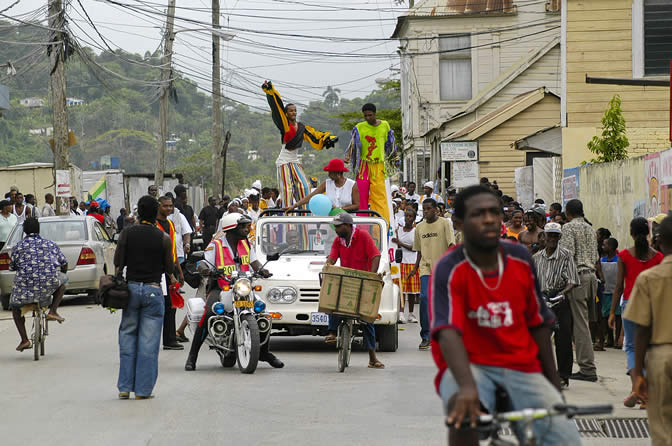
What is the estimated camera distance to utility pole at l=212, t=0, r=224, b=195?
3944cm

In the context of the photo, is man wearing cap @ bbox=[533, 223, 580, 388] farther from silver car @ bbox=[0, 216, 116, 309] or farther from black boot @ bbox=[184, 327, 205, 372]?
silver car @ bbox=[0, 216, 116, 309]

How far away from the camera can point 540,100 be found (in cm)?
3612

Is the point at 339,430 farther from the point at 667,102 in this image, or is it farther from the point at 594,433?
the point at 667,102

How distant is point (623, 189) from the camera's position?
1722 cm

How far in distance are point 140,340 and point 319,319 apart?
3.63m

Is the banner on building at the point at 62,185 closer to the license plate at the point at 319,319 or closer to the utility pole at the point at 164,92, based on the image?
the utility pole at the point at 164,92

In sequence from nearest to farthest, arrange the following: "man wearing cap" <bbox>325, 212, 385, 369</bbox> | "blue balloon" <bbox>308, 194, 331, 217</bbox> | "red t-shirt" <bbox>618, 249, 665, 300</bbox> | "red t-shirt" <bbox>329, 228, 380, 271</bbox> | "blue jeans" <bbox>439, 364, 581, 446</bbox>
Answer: "blue jeans" <bbox>439, 364, 581, 446</bbox>
"red t-shirt" <bbox>618, 249, 665, 300</bbox>
"man wearing cap" <bbox>325, 212, 385, 369</bbox>
"red t-shirt" <bbox>329, 228, 380, 271</bbox>
"blue balloon" <bbox>308, 194, 331, 217</bbox>

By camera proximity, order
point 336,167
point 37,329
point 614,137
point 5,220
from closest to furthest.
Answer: point 37,329
point 336,167
point 614,137
point 5,220

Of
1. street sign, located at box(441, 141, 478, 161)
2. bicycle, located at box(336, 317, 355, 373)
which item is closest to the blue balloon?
bicycle, located at box(336, 317, 355, 373)

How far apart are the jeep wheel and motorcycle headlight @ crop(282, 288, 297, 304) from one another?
1200mm

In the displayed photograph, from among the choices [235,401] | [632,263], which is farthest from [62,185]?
[632,263]

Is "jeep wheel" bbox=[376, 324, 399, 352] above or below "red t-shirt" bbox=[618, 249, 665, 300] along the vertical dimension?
below

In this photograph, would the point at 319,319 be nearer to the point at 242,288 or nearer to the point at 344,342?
the point at 344,342

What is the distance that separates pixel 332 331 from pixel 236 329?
1739mm
